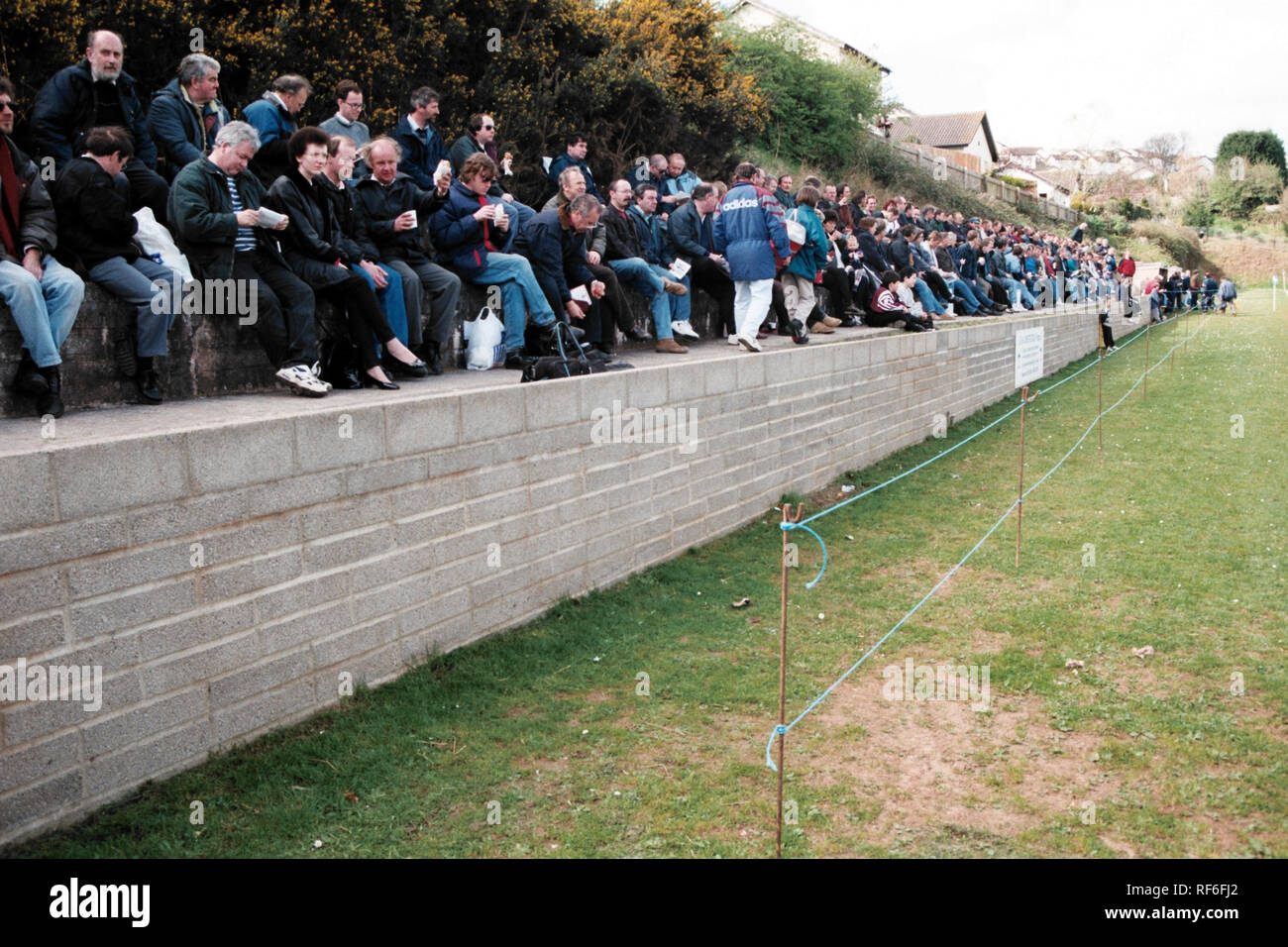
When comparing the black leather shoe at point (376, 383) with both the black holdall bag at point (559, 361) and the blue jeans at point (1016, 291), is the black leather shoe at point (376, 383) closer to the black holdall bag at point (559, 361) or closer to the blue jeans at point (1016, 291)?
the black holdall bag at point (559, 361)

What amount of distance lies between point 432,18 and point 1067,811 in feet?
43.4

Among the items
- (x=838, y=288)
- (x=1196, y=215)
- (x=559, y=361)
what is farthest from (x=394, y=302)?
(x=1196, y=215)

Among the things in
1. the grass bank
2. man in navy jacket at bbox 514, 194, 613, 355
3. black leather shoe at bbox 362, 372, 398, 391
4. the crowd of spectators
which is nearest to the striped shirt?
the crowd of spectators

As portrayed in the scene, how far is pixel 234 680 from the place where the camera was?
4.88 metres

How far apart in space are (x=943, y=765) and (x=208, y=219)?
528 centimetres

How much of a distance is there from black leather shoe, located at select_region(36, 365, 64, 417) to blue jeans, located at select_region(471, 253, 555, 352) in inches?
161

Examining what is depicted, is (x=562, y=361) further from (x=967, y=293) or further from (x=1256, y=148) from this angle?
(x=1256, y=148)

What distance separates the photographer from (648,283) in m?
11.4

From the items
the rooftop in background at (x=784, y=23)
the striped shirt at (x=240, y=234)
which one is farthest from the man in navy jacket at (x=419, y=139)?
the rooftop in background at (x=784, y=23)

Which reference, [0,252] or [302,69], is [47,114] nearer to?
[0,252]

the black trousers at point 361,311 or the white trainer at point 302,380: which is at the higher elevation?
the black trousers at point 361,311

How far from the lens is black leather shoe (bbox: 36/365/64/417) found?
18.2ft

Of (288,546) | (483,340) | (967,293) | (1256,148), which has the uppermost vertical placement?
(1256,148)

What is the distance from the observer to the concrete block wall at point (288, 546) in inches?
162
